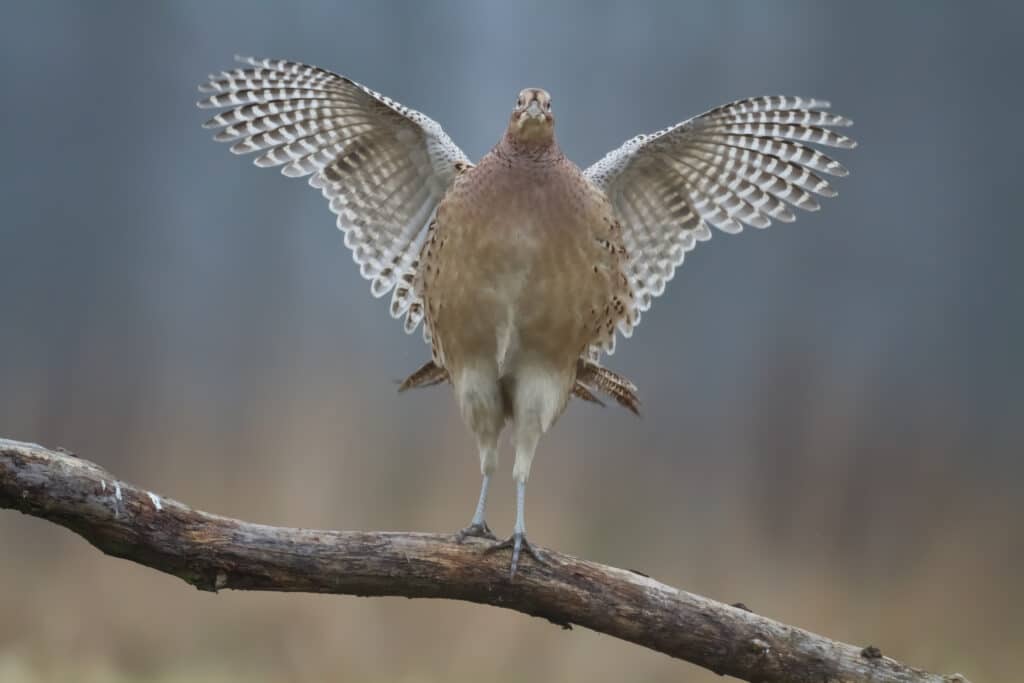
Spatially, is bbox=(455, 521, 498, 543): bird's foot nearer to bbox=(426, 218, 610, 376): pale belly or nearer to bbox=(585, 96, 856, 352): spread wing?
bbox=(426, 218, 610, 376): pale belly

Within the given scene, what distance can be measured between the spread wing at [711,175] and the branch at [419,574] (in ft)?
3.05

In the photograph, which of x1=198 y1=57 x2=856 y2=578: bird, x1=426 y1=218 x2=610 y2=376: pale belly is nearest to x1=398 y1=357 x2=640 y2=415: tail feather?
x1=198 y1=57 x2=856 y2=578: bird

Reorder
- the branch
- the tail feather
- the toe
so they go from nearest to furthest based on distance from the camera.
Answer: the branch → the toe → the tail feather

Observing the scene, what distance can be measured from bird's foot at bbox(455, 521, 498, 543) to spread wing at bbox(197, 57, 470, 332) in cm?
103

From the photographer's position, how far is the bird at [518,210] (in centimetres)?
294

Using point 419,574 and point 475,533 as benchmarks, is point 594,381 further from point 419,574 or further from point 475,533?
point 419,574

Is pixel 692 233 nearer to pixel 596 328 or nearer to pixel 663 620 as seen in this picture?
pixel 596 328

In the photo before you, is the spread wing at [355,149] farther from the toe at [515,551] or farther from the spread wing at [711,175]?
the toe at [515,551]

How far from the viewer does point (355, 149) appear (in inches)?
141

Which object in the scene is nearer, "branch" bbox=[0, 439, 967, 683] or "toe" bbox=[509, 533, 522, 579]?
"branch" bbox=[0, 439, 967, 683]

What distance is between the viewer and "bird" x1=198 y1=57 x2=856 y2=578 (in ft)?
9.66

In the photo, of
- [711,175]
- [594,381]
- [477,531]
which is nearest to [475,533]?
[477,531]

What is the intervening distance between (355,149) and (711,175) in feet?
4.18

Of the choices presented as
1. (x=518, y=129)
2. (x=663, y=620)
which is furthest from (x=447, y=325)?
(x=663, y=620)
